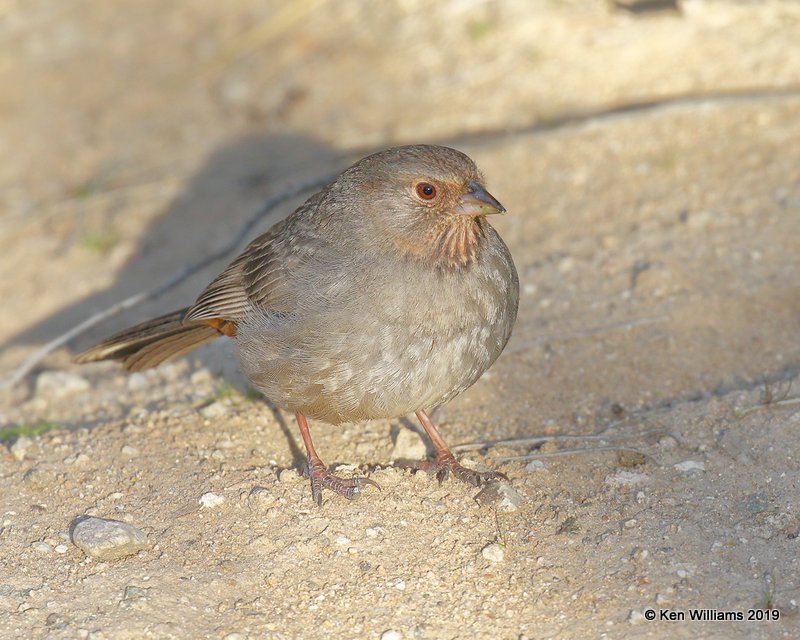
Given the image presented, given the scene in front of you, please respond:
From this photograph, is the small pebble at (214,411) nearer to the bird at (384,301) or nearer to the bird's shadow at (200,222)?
the bird at (384,301)

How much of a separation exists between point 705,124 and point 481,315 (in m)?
3.59

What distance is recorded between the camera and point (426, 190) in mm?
4949

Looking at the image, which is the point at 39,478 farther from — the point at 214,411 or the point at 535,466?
the point at 535,466

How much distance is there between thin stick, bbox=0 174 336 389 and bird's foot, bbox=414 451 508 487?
249 cm

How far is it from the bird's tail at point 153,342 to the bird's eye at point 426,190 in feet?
4.90

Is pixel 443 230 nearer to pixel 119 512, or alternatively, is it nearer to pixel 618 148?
pixel 119 512

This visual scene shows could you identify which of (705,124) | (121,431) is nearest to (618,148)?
(705,124)

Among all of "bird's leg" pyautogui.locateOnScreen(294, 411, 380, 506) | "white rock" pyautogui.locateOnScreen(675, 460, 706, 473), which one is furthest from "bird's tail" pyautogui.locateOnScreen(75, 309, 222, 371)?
"white rock" pyautogui.locateOnScreen(675, 460, 706, 473)

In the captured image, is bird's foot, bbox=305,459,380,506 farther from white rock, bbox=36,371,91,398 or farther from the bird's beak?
white rock, bbox=36,371,91,398

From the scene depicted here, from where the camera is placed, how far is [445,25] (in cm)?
933

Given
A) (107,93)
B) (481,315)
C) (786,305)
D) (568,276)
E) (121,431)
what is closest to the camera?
(481,315)

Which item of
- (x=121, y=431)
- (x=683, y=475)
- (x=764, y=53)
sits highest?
(x=764, y=53)

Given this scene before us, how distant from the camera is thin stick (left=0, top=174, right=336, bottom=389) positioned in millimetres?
6705

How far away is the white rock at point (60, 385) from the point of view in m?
6.66
